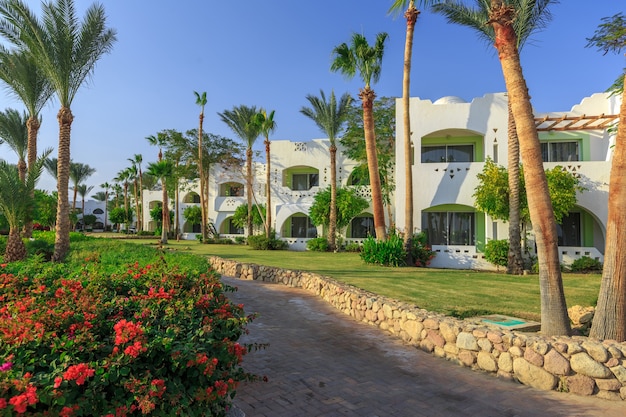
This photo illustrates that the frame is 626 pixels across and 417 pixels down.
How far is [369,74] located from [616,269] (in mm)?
13529

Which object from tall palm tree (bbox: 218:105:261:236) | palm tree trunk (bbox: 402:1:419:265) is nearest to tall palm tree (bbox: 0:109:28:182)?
tall palm tree (bbox: 218:105:261:236)

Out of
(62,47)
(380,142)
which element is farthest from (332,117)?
(62,47)

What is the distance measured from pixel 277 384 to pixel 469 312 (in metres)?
4.34

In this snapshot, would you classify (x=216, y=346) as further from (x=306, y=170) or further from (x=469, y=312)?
(x=306, y=170)

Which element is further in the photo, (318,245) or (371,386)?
(318,245)

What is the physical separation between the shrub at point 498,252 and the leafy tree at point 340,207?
10.1 m

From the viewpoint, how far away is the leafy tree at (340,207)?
24.7 metres

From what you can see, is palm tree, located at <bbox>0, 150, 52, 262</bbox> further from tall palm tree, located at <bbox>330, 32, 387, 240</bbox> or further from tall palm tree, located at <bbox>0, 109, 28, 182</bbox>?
tall palm tree, located at <bbox>330, 32, 387, 240</bbox>

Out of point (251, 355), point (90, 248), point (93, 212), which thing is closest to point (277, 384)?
point (251, 355)

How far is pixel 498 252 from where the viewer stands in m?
15.6

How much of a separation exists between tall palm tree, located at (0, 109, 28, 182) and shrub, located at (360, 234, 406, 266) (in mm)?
19583

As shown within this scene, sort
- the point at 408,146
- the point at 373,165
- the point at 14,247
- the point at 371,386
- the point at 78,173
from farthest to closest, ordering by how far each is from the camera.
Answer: the point at 78,173
the point at 373,165
the point at 408,146
the point at 14,247
the point at 371,386

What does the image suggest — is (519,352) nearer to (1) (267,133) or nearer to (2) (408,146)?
(2) (408,146)

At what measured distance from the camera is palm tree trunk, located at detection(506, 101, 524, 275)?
14492 millimetres
